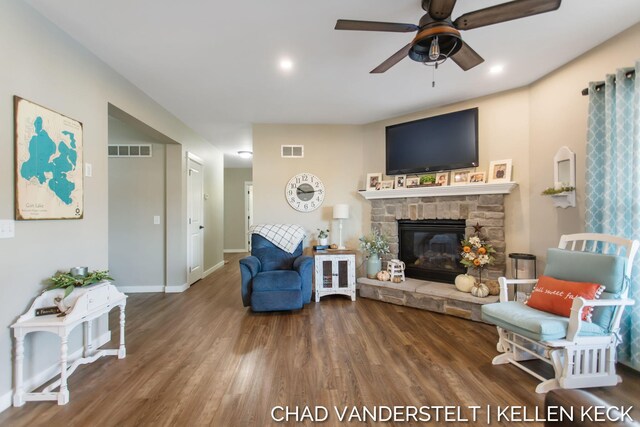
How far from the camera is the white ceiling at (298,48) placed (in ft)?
6.28

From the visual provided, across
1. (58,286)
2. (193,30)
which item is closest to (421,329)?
(58,286)

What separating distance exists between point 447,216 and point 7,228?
161 inches

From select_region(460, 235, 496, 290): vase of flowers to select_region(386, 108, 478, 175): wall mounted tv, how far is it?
0.97 metres

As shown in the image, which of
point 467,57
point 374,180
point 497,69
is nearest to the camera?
point 467,57

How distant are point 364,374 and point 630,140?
265cm

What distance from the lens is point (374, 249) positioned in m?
3.92

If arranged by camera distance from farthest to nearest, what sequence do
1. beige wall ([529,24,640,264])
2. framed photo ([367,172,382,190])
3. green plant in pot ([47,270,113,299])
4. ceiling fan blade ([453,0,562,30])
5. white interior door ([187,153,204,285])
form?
white interior door ([187,153,204,285]), framed photo ([367,172,382,190]), beige wall ([529,24,640,264]), green plant in pot ([47,270,113,299]), ceiling fan blade ([453,0,562,30])

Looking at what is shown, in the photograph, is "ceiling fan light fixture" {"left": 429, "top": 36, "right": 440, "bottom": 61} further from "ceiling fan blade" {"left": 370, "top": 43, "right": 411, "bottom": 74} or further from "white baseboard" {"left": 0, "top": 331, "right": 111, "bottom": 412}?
"white baseboard" {"left": 0, "top": 331, "right": 111, "bottom": 412}

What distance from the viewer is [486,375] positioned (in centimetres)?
200

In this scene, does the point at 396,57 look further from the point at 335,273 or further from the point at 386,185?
the point at 335,273

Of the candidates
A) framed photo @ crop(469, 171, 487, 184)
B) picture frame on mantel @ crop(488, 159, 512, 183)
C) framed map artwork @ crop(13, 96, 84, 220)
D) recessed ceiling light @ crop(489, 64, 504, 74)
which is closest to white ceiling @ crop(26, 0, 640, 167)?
recessed ceiling light @ crop(489, 64, 504, 74)

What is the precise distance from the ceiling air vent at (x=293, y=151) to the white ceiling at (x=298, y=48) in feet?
2.29

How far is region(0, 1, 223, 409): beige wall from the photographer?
171cm

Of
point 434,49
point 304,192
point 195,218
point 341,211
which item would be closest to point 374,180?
point 341,211
